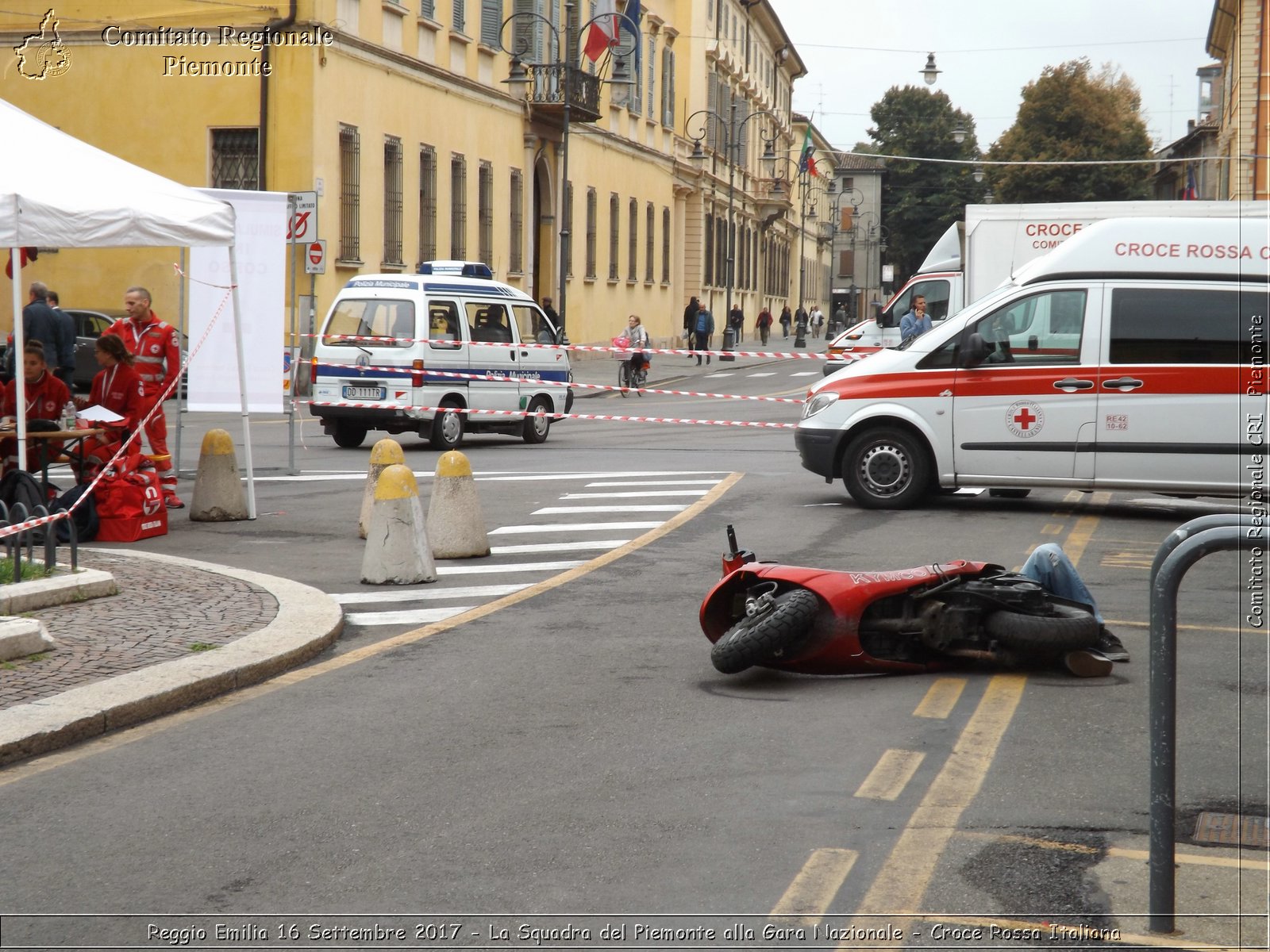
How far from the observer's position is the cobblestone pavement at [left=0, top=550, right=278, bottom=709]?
Answer: 7289mm

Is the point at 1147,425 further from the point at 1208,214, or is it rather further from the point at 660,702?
the point at 660,702

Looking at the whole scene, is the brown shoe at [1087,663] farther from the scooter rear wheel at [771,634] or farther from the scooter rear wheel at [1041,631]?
the scooter rear wheel at [771,634]

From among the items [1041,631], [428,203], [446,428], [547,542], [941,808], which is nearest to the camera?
[941,808]

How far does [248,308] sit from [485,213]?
25369 mm

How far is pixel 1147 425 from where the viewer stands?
1327cm

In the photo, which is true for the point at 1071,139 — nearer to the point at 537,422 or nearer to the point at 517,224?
the point at 517,224

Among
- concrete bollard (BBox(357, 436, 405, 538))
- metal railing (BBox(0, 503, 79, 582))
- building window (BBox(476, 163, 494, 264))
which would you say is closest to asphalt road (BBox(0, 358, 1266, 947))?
metal railing (BBox(0, 503, 79, 582))

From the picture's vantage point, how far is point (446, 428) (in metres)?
20.9

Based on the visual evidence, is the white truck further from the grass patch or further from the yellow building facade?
the grass patch

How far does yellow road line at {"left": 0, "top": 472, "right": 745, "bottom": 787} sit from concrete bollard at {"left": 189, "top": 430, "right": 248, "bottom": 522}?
3.57 meters

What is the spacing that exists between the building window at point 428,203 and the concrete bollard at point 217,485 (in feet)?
75.8

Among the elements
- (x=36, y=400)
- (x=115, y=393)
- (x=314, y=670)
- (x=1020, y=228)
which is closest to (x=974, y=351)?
(x=115, y=393)

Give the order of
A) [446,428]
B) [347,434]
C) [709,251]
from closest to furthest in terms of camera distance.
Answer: [446,428] → [347,434] → [709,251]

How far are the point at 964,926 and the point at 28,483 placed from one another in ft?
24.8
